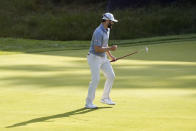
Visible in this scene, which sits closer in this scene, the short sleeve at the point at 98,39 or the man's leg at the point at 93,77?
the short sleeve at the point at 98,39

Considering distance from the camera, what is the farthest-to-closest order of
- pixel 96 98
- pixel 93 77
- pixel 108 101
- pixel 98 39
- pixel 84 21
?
pixel 84 21 < pixel 96 98 < pixel 108 101 < pixel 93 77 < pixel 98 39

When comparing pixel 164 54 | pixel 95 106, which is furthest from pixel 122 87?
pixel 164 54

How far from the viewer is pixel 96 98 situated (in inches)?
469

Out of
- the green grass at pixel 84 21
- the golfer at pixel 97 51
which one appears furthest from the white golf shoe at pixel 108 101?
the green grass at pixel 84 21

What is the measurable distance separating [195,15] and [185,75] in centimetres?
2314

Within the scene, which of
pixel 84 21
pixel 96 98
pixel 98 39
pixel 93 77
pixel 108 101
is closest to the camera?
pixel 98 39

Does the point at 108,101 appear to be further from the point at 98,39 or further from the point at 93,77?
the point at 98,39

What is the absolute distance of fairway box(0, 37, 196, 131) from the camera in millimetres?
9070

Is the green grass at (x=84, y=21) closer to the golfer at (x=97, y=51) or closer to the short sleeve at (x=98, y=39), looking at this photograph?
the golfer at (x=97, y=51)

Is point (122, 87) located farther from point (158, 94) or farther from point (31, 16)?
point (31, 16)

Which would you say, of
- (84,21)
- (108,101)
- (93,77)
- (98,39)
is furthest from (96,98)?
(84,21)

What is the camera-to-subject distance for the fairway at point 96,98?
29.8ft

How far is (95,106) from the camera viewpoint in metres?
10.6

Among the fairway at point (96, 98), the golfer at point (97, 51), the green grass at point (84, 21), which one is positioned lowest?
the fairway at point (96, 98)
